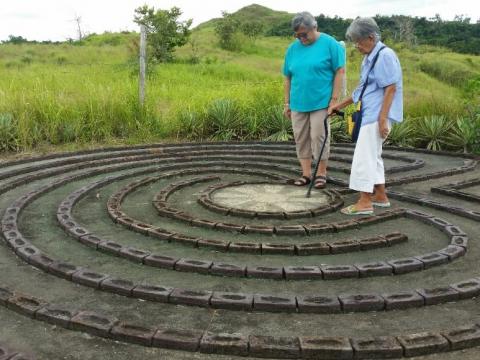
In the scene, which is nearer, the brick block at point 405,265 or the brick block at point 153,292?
the brick block at point 153,292

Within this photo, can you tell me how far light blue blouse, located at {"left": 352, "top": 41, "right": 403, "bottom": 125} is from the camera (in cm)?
404

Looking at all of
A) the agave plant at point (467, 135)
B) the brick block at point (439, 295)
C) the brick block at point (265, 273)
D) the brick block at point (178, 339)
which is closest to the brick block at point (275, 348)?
the brick block at point (178, 339)

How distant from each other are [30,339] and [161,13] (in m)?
24.9

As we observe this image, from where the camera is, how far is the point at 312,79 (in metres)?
5.11

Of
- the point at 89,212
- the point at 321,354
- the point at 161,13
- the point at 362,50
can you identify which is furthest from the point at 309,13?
the point at 161,13

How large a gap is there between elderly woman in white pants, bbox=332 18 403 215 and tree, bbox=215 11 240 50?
31414 mm

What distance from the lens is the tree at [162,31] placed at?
25.3 meters

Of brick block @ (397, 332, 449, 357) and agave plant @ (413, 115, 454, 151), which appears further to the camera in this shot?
agave plant @ (413, 115, 454, 151)

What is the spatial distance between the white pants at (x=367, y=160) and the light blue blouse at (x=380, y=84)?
0.09m

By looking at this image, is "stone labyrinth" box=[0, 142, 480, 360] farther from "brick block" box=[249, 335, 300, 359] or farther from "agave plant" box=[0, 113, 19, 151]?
"agave plant" box=[0, 113, 19, 151]

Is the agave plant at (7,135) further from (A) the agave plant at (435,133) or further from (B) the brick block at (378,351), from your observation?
(B) the brick block at (378,351)

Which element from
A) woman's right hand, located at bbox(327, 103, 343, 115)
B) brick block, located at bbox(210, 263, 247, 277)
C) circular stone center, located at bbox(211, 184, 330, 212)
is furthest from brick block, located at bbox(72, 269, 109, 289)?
woman's right hand, located at bbox(327, 103, 343, 115)

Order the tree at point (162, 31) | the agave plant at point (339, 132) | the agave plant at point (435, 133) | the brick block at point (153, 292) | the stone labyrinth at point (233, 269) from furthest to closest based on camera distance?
the tree at point (162, 31), the agave plant at point (339, 132), the agave plant at point (435, 133), the brick block at point (153, 292), the stone labyrinth at point (233, 269)

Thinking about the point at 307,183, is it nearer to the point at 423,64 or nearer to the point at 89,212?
the point at 89,212
